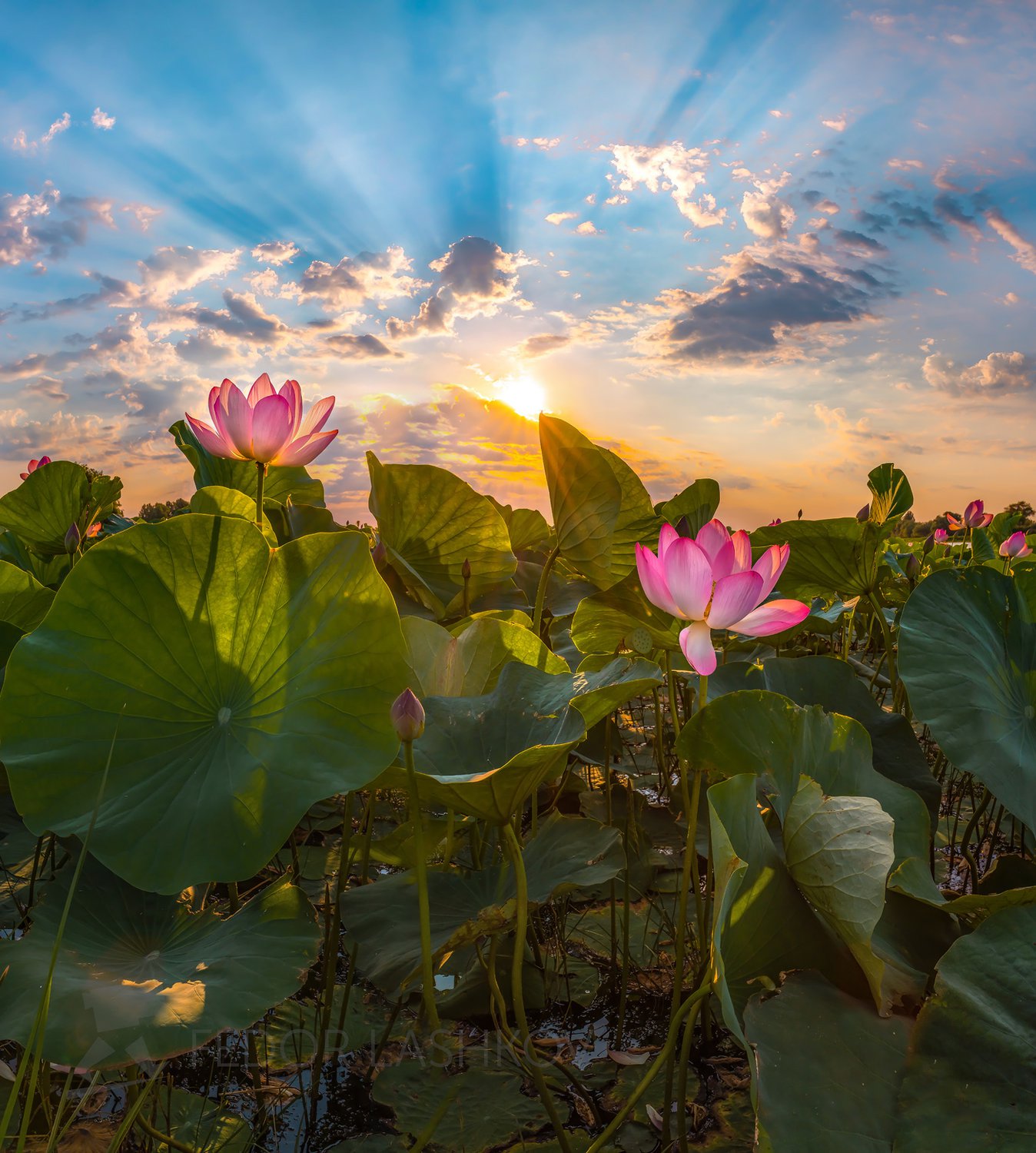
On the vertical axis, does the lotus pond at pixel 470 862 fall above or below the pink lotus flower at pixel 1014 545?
below

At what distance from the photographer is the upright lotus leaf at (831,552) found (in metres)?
1.80

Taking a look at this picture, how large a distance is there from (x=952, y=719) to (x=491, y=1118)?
2.95ft

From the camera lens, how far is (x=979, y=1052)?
2.31 feet

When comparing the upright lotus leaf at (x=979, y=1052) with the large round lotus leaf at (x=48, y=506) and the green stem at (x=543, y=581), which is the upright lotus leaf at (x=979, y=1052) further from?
the large round lotus leaf at (x=48, y=506)

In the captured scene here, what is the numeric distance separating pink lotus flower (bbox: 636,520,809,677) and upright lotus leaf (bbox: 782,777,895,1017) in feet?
0.63

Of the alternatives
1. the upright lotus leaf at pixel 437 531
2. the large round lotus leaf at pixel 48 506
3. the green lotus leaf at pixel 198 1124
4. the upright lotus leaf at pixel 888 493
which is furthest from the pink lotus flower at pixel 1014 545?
the large round lotus leaf at pixel 48 506

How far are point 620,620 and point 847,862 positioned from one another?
2.93ft

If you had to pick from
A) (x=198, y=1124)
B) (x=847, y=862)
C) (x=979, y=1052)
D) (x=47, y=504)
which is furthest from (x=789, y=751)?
(x=47, y=504)

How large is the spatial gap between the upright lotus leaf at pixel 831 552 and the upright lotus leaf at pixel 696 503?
0.78ft

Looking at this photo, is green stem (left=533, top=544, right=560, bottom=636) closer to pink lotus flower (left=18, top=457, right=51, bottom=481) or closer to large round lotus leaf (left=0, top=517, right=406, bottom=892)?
large round lotus leaf (left=0, top=517, right=406, bottom=892)

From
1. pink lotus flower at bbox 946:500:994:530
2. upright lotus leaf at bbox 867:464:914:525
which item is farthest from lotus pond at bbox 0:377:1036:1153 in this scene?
pink lotus flower at bbox 946:500:994:530

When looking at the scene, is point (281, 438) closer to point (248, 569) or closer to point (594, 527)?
point (248, 569)

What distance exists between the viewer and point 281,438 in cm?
122

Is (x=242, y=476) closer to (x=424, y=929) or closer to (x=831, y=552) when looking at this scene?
(x=831, y=552)
